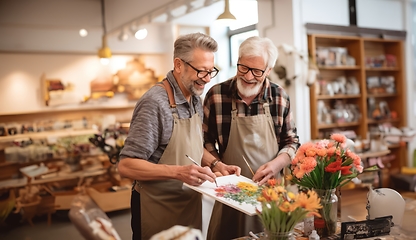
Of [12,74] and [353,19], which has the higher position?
[353,19]

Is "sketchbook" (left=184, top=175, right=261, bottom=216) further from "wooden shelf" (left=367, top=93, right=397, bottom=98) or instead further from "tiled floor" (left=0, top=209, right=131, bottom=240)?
"wooden shelf" (left=367, top=93, right=397, bottom=98)

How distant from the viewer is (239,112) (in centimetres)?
231

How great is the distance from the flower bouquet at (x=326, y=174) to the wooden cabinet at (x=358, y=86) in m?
3.31

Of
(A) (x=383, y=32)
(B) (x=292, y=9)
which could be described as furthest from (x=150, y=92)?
(A) (x=383, y=32)

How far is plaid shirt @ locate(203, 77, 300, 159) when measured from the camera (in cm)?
231

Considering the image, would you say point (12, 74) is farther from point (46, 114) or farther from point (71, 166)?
point (71, 166)

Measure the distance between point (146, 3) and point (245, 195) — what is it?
14.6ft

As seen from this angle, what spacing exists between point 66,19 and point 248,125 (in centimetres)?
404

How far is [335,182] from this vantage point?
159 cm

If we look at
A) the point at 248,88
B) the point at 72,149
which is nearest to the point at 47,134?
the point at 72,149

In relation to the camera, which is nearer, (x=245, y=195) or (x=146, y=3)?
(x=245, y=195)

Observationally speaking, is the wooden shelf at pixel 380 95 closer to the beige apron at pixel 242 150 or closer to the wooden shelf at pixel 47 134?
the beige apron at pixel 242 150

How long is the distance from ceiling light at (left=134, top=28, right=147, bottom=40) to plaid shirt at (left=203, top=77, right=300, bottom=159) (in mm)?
3859

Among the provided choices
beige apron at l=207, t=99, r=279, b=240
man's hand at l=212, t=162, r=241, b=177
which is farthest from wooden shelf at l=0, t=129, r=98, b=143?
man's hand at l=212, t=162, r=241, b=177
